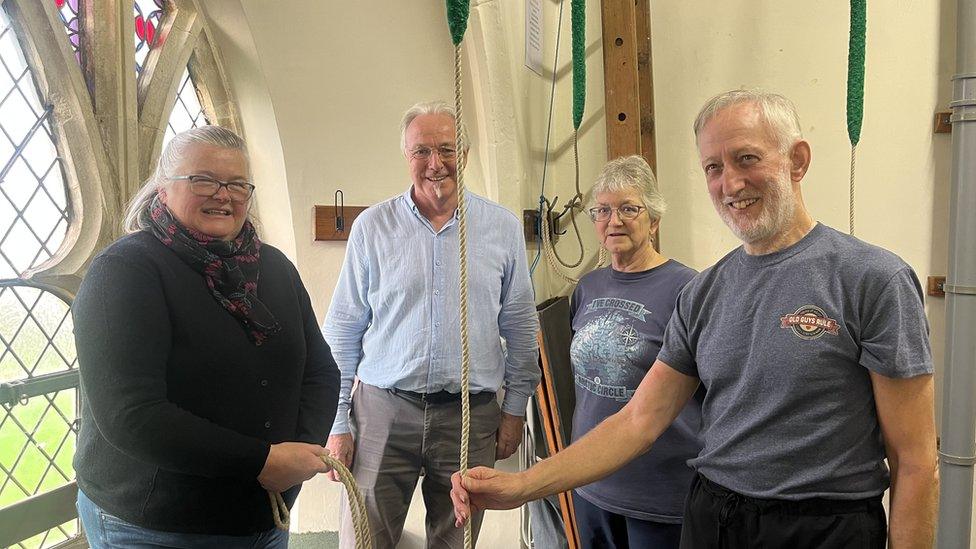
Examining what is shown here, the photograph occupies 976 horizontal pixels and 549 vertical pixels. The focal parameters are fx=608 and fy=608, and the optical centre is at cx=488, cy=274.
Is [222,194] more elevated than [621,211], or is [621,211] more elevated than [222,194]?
[222,194]

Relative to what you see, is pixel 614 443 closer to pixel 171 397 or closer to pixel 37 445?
pixel 171 397

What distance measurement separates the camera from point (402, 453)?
156cm

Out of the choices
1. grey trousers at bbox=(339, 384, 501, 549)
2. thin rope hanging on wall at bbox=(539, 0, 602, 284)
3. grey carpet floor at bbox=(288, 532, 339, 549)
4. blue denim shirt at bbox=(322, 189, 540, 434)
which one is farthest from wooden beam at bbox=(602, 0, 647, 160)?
grey carpet floor at bbox=(288, 532, 339, 549)

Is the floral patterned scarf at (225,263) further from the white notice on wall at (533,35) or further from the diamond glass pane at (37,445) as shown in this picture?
the white notice on wall at (533,35)

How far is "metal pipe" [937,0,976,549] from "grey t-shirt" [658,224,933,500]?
1.06 metres

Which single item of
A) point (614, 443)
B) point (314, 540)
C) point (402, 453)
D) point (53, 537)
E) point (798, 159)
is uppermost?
point (798, 159)

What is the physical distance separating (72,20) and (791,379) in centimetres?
184

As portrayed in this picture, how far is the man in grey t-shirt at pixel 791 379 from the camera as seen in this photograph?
0.83m

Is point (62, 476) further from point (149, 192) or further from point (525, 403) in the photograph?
point (525, 403)

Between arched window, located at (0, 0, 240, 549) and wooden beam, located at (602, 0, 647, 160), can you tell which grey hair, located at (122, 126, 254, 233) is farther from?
wooden beam, located at (602, 0, 647, 160)

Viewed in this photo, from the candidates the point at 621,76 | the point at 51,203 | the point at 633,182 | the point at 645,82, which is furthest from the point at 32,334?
the point at 645,82

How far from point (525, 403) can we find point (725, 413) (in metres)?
0.82

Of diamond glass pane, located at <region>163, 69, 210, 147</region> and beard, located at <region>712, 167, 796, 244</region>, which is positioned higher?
diamond glass pane, located at <region>163, 69, 210, 147</region>

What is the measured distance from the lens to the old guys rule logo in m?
0.85
